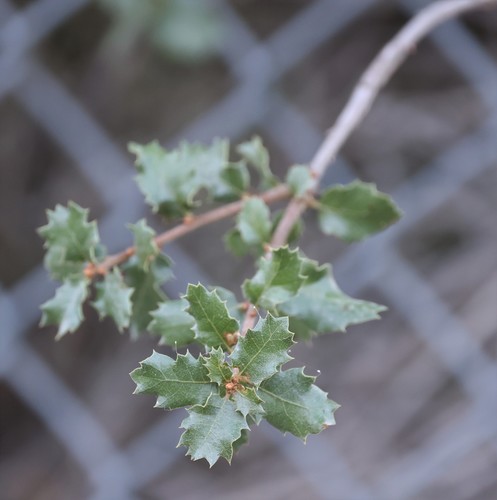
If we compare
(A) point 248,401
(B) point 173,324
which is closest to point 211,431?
(A) point 248,401

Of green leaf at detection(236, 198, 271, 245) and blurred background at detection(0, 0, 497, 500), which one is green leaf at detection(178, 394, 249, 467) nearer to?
green leaf at detection(236, 198, 271, 245)

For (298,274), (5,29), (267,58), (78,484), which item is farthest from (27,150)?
(298,274)

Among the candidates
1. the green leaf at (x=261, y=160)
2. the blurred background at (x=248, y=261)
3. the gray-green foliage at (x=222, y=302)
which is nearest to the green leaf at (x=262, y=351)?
the gray-green foliage at (x=222, y=302)

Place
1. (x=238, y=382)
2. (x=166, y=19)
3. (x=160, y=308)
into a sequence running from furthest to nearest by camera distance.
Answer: (x=166, y=19) < (x=160, y=308) < (x=238, y=382)

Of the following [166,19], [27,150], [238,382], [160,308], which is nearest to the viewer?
[238,382]

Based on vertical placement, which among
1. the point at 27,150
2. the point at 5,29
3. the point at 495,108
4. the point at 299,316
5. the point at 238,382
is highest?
the point at 495,108

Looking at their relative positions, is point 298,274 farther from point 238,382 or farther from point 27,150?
point 27,150

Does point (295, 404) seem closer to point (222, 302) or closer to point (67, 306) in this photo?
point (222, 302)

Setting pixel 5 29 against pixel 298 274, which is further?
pixel 5 29
